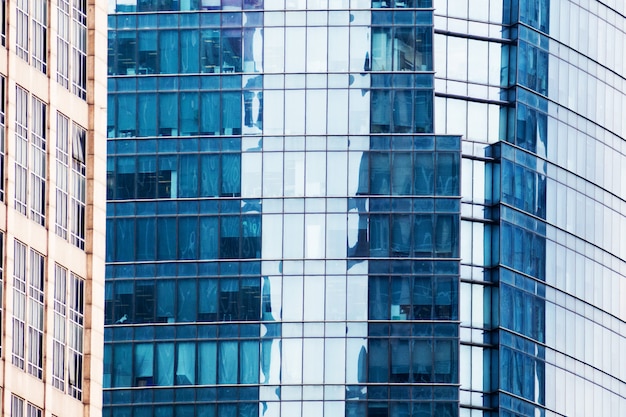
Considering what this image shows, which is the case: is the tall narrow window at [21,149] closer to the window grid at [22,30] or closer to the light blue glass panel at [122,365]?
the window grid at [22,30]

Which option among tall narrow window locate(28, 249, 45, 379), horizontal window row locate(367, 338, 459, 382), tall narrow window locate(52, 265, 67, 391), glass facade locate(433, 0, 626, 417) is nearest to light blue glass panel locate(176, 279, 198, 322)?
horizontal window row locate(367, 338, 459, 382)

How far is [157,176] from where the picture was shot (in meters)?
151

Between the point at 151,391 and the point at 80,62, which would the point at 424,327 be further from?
the point at 80,62

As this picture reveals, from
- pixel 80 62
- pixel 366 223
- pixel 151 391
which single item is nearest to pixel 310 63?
pixel 366 223

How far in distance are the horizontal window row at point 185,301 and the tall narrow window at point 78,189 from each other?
1852 inches

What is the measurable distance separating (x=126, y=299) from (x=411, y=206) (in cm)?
1576

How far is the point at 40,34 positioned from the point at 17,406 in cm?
1349

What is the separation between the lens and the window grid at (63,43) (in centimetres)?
10075

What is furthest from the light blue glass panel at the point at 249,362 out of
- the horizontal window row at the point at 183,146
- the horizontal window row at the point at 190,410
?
the horizontal window row at the point at 183,146

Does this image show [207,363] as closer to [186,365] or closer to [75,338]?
[186,365]

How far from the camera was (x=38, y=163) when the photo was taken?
322 feet

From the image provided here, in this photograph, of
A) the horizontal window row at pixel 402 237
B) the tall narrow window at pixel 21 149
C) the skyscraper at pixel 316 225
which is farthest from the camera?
the horizontal window row at pixel 402 237

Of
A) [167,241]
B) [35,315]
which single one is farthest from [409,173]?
[35,315]

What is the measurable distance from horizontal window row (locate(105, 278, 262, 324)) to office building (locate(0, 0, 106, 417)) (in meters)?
45.8
